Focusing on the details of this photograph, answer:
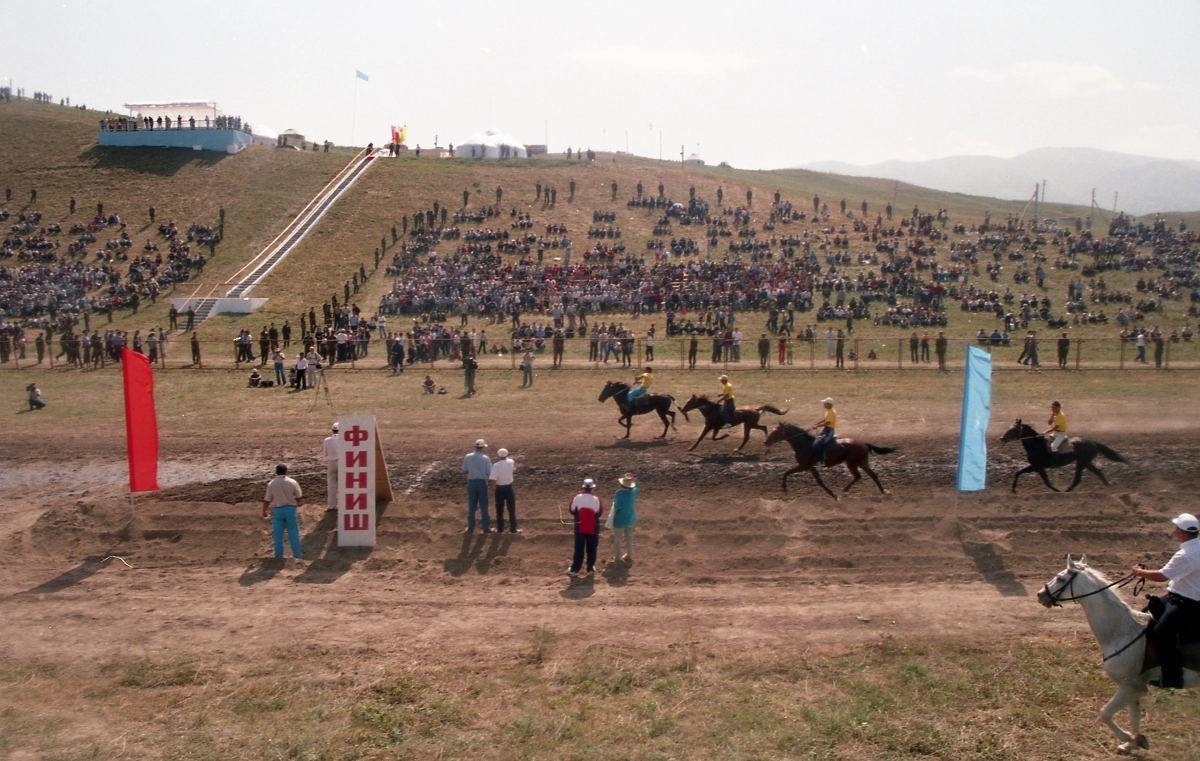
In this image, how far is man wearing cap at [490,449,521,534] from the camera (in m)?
14.7

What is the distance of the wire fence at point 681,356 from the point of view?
109ft

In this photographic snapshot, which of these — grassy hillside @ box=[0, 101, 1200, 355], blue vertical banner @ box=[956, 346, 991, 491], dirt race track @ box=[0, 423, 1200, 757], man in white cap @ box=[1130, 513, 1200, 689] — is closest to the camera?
man in white cap @ box=[1130, 513, 1200, 689]

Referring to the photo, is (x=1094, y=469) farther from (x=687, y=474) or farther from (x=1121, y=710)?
(x=1121, y=710)

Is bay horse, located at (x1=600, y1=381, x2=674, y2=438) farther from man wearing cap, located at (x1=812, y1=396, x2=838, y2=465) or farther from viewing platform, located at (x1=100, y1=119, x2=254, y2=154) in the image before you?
viewing platform, located at (x1=100, y1=119, x2=254, y2=154)

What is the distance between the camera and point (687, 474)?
715 inches

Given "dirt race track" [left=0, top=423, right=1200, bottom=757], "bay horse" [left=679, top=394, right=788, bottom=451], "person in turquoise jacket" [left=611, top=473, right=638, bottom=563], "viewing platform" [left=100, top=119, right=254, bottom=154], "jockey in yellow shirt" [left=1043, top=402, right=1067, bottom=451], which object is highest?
"viewing platform" [left=100, top=119, right=254, bottom=154]

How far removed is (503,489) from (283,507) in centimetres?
367

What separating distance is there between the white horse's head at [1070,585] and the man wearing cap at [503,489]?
8576mm

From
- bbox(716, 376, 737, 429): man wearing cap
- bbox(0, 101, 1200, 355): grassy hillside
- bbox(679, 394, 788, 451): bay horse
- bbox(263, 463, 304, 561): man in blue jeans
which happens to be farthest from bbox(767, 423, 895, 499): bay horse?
bbox(0, 101, 1200, 355): grassy hillside

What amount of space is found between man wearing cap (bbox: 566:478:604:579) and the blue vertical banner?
6.60 metres

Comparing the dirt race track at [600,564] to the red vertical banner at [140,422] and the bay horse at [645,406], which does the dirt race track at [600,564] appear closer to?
the red vertical banner at [140,422]

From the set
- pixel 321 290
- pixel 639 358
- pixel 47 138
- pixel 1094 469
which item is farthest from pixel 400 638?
pixel 47 138

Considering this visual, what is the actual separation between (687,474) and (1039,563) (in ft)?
22.9

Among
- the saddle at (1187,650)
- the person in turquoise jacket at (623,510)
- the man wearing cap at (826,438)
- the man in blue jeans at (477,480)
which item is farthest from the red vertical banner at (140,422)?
the saddle at (1187,650)
